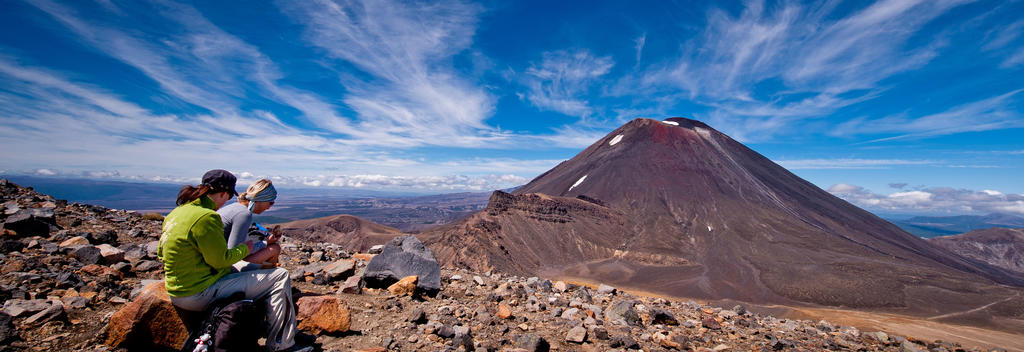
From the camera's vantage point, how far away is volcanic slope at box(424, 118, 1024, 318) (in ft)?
170

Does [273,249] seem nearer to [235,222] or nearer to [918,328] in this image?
[235,222]

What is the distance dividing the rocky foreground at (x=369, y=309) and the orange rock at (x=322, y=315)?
0.5 inches

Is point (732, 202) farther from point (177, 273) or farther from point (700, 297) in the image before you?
point (177, 273)

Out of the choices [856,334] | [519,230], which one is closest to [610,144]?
[519,230]

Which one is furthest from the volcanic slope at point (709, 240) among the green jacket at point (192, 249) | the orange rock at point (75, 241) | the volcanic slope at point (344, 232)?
the green jacket at point (192, 249)

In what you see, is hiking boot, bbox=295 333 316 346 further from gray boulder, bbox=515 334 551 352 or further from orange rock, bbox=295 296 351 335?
gray boulder, bbox=515 334 551 352

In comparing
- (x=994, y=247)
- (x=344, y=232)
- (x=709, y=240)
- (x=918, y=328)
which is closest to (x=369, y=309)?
(x=918, y=328)

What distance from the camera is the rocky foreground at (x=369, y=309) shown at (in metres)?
3.96

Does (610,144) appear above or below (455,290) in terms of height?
above

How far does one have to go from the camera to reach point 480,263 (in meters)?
53.5

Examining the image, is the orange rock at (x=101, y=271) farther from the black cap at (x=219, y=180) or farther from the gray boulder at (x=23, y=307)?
the black cap at (x=219, y=180)

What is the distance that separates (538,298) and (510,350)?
2742mm

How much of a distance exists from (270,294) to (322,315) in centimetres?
102

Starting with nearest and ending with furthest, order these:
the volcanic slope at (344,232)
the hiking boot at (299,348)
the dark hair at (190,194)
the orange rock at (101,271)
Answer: the dark hair at (190,194) < the hiking boot at (299,348) < the orange rock at (101,271) < the volcanic slope at (344,232)
